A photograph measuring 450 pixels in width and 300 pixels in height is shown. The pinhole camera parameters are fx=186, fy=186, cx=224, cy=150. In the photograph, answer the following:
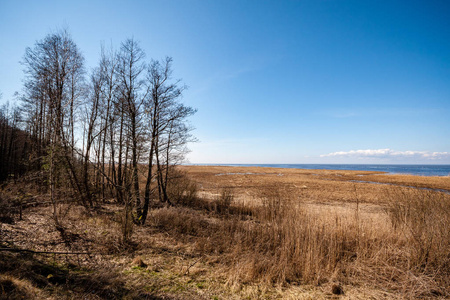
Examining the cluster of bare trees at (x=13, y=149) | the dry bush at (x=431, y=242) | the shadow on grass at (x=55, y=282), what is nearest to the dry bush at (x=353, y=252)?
the dry bush at (x=431, y=242)

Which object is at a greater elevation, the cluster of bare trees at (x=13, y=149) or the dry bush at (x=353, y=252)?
the cluster of bare trees at (x=13, y=149)

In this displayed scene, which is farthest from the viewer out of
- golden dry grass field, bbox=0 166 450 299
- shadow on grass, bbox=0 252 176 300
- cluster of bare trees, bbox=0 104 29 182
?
cluster of bare trees, bbox=0 104 29 182

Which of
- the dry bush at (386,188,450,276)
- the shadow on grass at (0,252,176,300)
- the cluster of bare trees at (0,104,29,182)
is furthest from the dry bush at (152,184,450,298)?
the cluster of bare trees at (0,104,29,182)

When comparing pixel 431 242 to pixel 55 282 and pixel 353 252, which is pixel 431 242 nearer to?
pixel 353 252

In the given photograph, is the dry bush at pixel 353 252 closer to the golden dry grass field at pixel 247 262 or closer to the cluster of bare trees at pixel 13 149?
the golden dry grass field at pixel 247 262

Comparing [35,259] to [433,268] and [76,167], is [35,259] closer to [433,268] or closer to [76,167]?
[76,167]

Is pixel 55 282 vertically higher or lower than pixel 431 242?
lower

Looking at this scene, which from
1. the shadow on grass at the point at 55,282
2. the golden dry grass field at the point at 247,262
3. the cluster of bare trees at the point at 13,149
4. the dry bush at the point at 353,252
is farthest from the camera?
the cluster of bare trees at the point at 13,149

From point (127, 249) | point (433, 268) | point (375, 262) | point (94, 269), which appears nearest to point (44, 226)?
point (127, 249)

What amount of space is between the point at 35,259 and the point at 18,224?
3.37 metres

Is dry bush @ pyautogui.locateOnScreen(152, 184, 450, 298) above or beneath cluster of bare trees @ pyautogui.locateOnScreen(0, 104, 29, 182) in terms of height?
beneath

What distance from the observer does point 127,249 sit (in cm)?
534

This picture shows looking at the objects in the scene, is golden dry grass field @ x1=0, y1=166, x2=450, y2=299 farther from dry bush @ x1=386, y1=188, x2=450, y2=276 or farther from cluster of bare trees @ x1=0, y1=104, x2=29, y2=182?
cluster of bare trees @ x1=0, y1=104, x2=29, y2=182

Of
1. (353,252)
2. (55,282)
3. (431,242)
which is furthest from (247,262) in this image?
(431,242)
